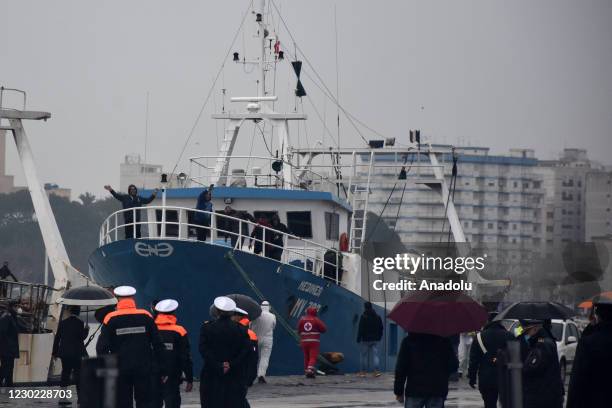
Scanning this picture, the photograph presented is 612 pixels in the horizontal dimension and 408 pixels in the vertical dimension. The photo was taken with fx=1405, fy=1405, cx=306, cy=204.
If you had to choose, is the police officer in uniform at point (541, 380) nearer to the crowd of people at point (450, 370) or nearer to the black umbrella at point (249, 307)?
the crowd of people at point (450, 370)

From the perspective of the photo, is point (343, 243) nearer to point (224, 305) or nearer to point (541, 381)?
point (224, 305)

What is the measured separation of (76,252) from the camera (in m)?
98.9

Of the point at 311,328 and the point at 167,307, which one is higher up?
the point at 167,307

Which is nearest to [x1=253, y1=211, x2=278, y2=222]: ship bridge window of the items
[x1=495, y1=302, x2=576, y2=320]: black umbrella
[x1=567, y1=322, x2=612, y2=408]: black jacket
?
[x1=495, y1=302, x2=576, y2=320]: black umbrella

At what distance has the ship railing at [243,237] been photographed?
93.5 feet

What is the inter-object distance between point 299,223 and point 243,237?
7.65 feet


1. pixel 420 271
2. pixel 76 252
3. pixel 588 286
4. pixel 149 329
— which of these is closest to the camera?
pixel 149 329

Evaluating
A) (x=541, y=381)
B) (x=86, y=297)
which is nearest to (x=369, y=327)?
(x=86, y=297)

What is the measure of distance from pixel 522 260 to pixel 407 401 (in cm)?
7657

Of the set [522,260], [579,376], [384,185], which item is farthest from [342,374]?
[384,185]

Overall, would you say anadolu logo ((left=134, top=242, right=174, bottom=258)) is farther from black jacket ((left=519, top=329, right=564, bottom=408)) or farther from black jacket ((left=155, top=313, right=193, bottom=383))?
black jacket ((left=519, top=329, right=564, bottom=408))

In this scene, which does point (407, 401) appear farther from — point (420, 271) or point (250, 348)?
point (420, 271)

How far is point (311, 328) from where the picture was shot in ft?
89.9

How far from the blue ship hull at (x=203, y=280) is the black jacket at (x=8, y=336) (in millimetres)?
Result: 6402
